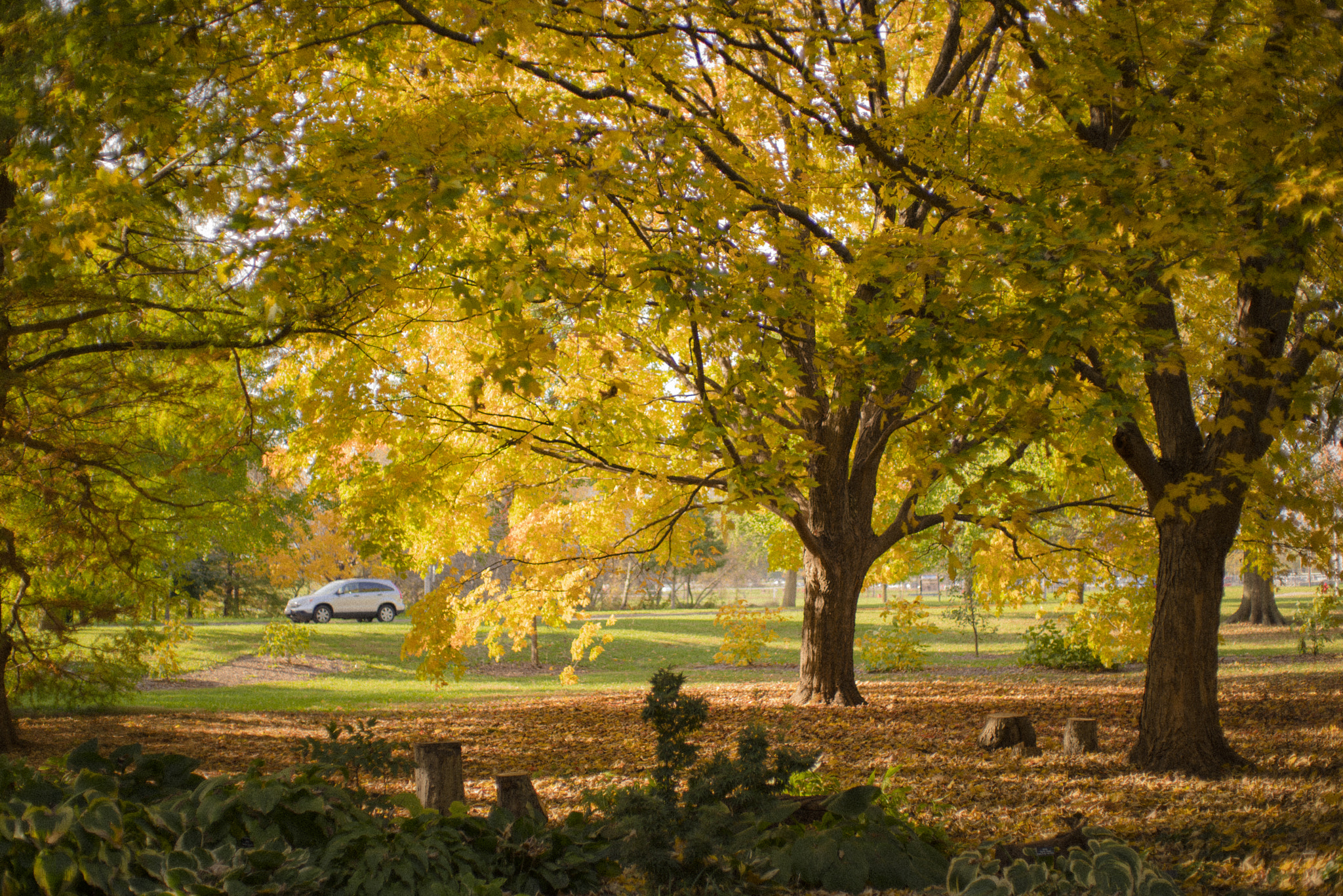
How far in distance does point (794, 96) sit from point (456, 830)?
6.20 m

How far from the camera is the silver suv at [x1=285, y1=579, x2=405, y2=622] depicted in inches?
1179

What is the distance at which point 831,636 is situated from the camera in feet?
29.8

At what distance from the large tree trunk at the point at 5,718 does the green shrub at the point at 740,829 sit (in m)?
6.35

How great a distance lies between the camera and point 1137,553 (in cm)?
912

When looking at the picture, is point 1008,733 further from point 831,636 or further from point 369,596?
point 369,596

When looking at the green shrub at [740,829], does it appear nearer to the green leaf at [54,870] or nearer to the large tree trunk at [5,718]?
the green leaf at [54,870]

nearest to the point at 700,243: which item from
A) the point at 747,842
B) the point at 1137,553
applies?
the point at 747,842

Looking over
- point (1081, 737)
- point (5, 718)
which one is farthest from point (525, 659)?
point (1081, 737)

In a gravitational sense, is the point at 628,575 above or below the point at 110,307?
below

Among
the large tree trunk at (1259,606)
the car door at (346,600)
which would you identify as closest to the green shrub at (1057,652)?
the large tree trunk at (1259,606)

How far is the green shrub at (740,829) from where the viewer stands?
356 cm

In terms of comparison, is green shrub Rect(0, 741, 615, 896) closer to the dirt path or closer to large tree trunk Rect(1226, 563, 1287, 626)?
the dirt path

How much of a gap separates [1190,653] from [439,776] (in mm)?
5104

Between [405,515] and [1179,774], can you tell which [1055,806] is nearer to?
[1179,774]
